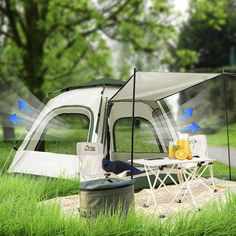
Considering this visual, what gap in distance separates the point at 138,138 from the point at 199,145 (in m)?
2.01

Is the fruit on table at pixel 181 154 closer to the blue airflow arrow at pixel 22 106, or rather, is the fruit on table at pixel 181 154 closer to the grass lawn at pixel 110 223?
the grass lawn at pixel 110 223

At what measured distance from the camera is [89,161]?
16.9 ft

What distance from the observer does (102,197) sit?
3.69 meters

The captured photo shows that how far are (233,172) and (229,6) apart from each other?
2297 centimetres

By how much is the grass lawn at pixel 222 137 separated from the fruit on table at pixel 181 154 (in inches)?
103

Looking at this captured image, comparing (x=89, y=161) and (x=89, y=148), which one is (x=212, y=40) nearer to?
(x=89, y=148)

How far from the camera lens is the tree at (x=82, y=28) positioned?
40.2 feet

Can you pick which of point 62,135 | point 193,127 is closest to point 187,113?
point 193,127

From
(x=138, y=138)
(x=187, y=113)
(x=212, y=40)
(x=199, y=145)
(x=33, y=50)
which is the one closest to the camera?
(x=199, y=145)

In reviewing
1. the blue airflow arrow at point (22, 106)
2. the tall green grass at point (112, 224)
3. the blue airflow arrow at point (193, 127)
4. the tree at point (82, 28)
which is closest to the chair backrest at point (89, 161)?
the tall green grass at point (112, 224)

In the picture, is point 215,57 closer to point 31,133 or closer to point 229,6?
point 229,6

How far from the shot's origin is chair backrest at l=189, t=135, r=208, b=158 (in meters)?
6.07

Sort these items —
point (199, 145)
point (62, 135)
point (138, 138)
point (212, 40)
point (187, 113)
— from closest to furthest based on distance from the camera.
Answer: point (199, 145), point (62, 135), point (187, 113), point (138, 138), point (212, 40)

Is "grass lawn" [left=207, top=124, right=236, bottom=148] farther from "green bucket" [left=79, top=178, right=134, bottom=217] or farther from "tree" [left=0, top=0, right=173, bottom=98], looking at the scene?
"tree" [left=0, top=0, right=173, bottom=98]
